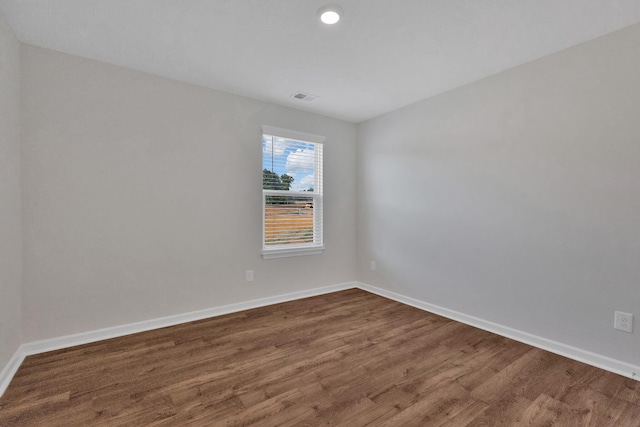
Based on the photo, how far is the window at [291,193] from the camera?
11.8 feet

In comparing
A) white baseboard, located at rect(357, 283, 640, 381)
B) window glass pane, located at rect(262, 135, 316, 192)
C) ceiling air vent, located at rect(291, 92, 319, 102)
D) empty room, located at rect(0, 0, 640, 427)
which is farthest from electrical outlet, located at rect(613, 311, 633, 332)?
ceiling air vent, located at rect(291, 92, 319, 102)

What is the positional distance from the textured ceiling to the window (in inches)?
34.7

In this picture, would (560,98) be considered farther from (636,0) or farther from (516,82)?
(636,0)

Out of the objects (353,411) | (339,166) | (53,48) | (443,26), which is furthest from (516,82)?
(53,48)

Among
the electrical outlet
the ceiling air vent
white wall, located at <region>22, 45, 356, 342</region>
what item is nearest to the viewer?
the electrical outlet

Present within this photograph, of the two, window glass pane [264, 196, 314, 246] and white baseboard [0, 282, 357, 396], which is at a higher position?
window glass pane [264, 196, 314, 246]

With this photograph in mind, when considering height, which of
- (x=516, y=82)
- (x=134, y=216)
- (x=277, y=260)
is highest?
(x=516, y=82)

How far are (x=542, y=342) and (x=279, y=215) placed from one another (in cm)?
287

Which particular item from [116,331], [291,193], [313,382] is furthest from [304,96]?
[116,331]

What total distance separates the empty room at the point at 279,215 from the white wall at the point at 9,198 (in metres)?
0.03

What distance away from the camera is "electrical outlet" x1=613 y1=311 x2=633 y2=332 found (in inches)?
81.2

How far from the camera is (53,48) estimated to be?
2.37 meters

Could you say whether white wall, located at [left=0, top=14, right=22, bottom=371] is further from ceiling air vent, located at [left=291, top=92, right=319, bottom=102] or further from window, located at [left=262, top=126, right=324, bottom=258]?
ceiling air vent, located at [left=291, top=92, right=319, bottom=102]

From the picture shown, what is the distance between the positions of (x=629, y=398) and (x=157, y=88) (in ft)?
14.1
